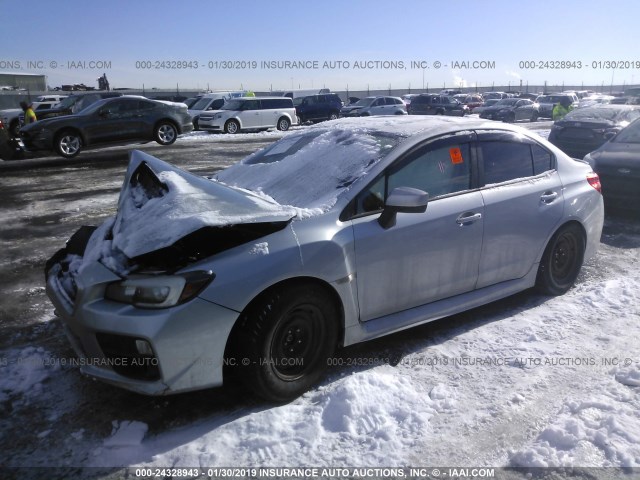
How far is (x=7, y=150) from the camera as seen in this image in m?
14.5

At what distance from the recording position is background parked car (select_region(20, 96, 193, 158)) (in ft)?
46.4

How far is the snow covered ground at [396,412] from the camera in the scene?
2.73 metres

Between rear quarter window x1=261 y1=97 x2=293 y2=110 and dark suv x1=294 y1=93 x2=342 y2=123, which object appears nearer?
rear quarter window x1=261 y1=97 x2=293 y2=110

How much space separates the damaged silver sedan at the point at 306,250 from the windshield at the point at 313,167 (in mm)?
16

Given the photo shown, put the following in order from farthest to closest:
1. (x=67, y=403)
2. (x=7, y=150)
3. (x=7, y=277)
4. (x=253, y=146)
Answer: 1. (x=253, y=146)
2. (x=7, y=150)
3. (x=7, y=277)
4. (x=67, y=403)

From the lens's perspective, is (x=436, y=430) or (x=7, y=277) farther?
(x=7, y=277)

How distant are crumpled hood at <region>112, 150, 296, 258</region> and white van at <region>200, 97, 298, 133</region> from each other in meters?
19.9

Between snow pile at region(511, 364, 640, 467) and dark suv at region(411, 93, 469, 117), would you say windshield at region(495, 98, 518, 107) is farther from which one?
snow pile at region(511, 364, 640, 467)

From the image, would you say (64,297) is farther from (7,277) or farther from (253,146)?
(253,146)

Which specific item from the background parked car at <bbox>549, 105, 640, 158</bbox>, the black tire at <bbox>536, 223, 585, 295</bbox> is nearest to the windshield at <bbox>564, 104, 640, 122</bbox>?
the background parked car at <bbox>549, 105, 640, 158</bbox>

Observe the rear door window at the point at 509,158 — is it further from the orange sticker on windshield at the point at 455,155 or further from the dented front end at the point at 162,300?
the dented front end at the point at 162,300

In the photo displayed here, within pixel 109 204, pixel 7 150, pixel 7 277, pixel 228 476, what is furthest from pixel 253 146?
pixel 228 476

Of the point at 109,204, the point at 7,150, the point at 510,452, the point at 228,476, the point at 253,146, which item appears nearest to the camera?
the point at 228,476

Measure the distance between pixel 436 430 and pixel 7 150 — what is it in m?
15.1
